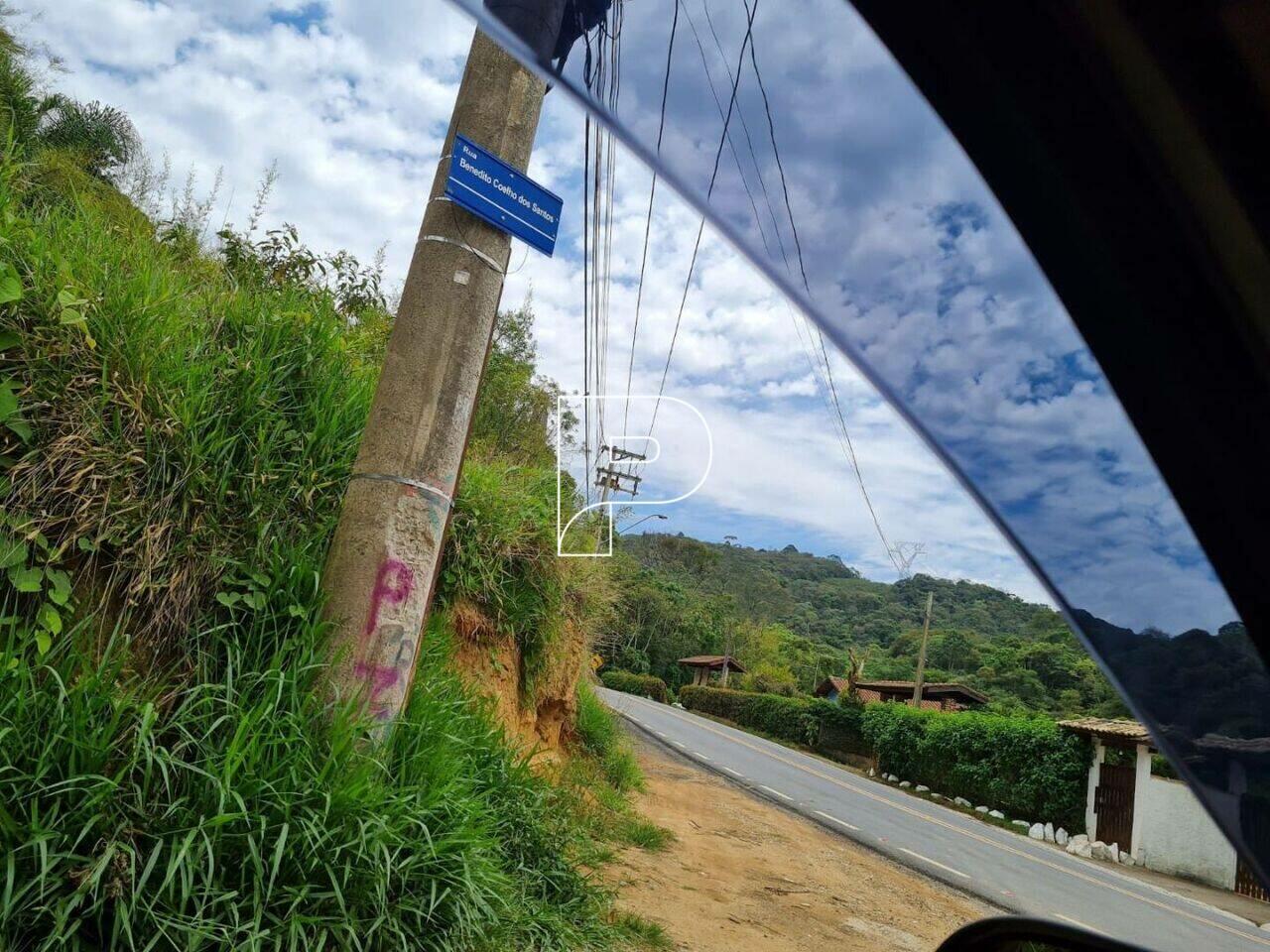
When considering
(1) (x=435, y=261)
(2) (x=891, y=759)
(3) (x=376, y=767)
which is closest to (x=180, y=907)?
(3) (x=376, y=767)

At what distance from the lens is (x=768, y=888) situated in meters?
8.27

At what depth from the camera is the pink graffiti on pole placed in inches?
143

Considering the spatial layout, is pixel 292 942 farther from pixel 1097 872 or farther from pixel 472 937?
pixel 1097 872

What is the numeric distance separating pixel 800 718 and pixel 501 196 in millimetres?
37201

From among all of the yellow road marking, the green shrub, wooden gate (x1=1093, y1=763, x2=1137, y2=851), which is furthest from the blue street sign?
the yellow road marking

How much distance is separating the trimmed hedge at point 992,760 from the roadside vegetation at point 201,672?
17.6 metres

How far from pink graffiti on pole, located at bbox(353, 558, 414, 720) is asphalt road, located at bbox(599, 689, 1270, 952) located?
4153 millimetres

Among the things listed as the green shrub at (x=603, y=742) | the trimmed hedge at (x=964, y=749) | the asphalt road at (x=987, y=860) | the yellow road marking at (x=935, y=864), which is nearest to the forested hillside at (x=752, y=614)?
the trimmed hedge at (x=964, y=749)

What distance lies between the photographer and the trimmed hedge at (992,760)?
2172 centimetres

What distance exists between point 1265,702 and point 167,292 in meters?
4.61

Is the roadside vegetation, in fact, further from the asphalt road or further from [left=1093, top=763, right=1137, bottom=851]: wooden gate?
[left=1093, top=763, right=1137, bottom=851]: wooden gate

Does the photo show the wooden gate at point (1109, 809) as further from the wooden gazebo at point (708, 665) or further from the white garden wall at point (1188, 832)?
the wooden gazebo at point (708, 665)

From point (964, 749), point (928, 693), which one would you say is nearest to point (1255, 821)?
point (964, 749)

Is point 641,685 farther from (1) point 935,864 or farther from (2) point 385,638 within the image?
(2) point 385,638
